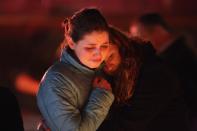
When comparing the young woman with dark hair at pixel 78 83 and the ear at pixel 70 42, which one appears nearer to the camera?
the young woman with dark hair at pixel 78 83

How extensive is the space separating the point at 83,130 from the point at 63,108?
0.13 metres

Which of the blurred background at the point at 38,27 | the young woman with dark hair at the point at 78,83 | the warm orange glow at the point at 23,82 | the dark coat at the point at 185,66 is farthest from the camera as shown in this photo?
the warm orange glow at the point at 23,82

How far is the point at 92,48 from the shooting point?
282 cm

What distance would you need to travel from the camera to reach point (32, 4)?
22.8ft

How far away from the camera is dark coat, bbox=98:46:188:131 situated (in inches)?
117

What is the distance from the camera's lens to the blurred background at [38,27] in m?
6.88

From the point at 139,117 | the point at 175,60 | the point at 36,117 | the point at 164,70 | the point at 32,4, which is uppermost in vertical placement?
the point at 164,70

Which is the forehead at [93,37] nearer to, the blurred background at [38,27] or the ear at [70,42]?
the ear at [70,42]

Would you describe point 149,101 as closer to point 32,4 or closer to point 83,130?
point 83,130

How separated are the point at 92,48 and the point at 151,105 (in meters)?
0.45

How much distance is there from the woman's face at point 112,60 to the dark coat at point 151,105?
0.45ft

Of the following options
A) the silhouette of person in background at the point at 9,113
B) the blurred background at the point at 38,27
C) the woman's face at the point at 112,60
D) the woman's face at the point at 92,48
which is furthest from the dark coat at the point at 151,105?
the blurred background at the point at 38,27

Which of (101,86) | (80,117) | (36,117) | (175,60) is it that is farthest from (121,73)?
(36,117)

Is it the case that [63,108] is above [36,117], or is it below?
above
